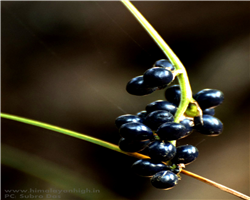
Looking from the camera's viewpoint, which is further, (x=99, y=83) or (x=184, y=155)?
(x=99, y=83)

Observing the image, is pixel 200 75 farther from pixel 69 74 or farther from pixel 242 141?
pixel 69 74

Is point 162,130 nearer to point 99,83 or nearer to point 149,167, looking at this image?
point 149,167

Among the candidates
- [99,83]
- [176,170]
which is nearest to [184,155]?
[176,170]

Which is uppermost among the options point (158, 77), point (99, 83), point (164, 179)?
point (99, 83)

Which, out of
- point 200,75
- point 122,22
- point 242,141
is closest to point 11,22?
point 122,22

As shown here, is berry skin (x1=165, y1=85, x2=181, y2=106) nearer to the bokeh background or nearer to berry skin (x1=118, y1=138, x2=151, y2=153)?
berry skin (x1=118, y1=138, x2=151, y2=153)
